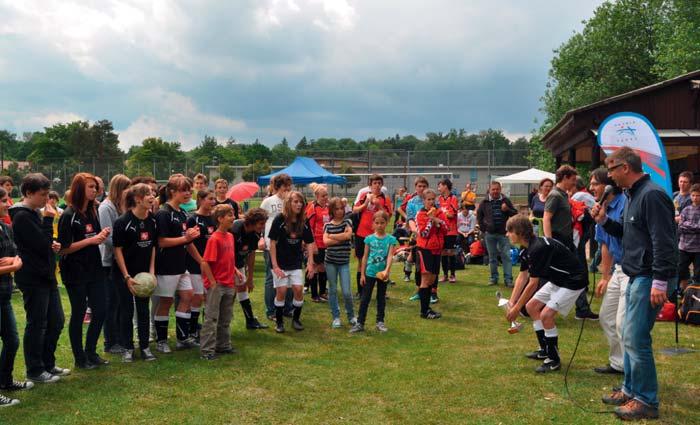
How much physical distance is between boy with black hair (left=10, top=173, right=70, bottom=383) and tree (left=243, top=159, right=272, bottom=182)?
3420cm

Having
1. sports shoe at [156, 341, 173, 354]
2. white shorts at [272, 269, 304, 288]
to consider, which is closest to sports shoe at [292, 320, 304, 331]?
white shorts at [272, 269, 304, 288]

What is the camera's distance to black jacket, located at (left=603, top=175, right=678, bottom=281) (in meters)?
4.00

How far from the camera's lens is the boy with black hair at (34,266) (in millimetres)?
4918

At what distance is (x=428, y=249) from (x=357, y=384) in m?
3.48

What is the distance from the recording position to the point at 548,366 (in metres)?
5.57

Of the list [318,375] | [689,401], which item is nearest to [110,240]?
[318,375]

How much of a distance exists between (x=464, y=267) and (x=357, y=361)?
7616mm

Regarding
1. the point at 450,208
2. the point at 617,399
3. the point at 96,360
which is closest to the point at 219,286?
the point at 96,360

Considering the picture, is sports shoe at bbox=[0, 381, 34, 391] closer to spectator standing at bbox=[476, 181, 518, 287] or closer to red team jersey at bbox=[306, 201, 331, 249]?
red team jersey at bbox=[306, 201, 331, 249]

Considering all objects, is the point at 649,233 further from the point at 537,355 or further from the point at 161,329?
the point at 161,329

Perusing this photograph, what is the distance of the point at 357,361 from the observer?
19.6 feet

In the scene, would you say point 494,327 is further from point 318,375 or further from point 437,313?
point 318,375

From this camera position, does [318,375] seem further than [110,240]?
No

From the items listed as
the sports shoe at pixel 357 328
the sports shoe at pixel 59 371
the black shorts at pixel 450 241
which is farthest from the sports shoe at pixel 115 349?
the black shorts at pixel 450 241
